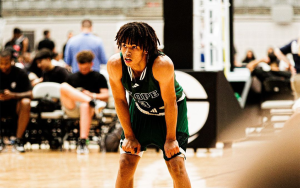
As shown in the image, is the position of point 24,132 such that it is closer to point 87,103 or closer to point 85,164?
point 87,103

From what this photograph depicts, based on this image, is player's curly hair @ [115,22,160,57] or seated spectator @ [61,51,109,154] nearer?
player's curly hair @ [115,22,160,57]

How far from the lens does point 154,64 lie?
318cm

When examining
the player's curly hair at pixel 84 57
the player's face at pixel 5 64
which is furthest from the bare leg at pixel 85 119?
the player's face at pixel 5 64

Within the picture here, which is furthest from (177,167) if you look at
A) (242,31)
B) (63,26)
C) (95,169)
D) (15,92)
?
(63,26)

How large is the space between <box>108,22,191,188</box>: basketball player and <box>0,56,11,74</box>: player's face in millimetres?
4784

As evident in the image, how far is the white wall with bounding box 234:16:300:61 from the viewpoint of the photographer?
21.6 m

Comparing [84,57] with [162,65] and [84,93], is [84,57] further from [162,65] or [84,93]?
[162,65]

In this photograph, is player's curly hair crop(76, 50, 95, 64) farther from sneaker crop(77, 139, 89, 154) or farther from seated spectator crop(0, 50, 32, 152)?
sneaker crop(77, 139, 89, 154)

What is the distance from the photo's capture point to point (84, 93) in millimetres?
7562

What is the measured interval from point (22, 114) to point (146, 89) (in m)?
4.88

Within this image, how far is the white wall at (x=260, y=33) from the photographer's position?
71.0ft

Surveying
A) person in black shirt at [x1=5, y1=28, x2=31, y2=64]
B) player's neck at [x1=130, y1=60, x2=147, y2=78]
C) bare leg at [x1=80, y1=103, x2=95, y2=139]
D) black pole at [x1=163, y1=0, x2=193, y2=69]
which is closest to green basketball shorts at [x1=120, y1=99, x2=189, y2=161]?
player's neck at [x1=130, y1=60, x2=147, y2=78]

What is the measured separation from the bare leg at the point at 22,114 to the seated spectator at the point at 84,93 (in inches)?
22.2

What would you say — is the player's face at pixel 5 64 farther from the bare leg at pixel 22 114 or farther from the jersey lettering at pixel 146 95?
the jersey lettering at pixel 146 95
